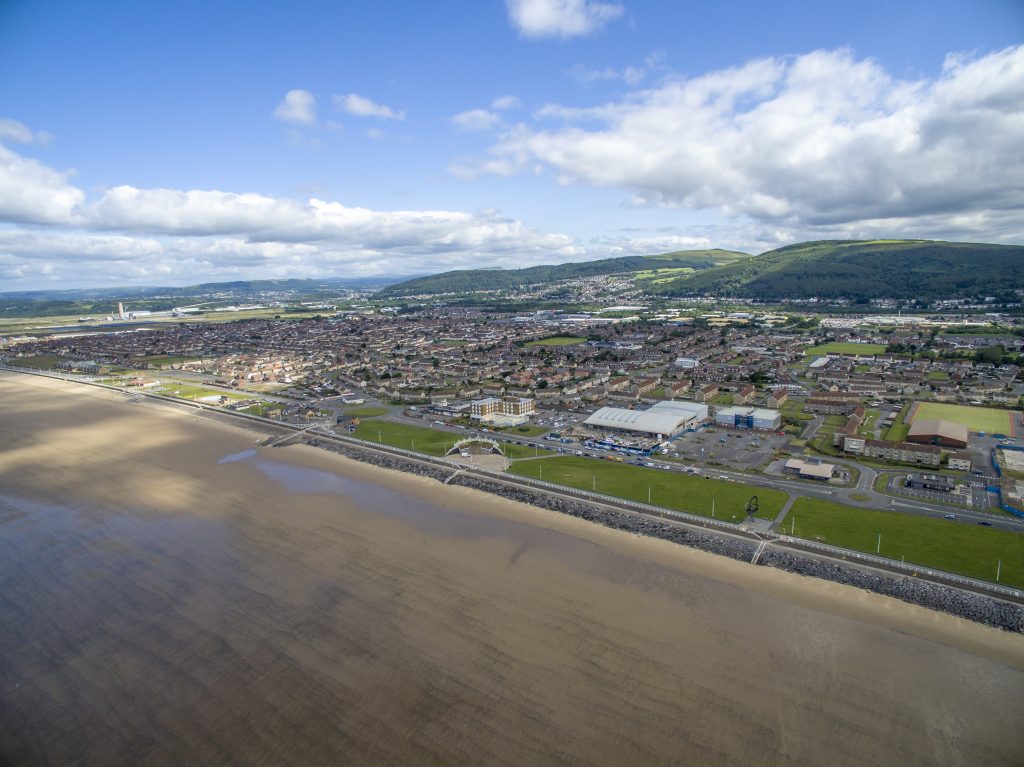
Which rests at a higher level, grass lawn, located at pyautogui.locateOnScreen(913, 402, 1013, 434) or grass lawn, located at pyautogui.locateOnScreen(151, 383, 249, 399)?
grass lawn, located at pyautogui.locateOnScreen(151, 383, 249, 399)

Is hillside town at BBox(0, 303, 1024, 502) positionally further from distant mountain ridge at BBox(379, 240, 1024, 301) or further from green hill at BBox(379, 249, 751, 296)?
green hill at BBox(379, 249, 751, 296)

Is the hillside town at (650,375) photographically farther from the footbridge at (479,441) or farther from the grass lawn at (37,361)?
the footbridge at (479,441)

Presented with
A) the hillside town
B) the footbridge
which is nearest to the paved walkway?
the hillside town

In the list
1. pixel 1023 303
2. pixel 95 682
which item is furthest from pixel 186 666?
pixel 1023 303

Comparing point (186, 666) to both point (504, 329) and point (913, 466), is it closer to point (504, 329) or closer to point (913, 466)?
point (913, 466)

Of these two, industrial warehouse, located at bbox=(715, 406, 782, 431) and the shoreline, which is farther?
industrial warehouse, located at bbox=(715, 406, 782, 431)

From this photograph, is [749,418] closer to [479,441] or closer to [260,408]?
[479,441]
